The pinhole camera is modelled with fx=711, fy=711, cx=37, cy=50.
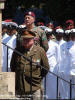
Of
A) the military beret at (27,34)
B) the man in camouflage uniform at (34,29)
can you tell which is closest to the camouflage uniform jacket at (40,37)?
the man in camouflage uniform at (34,29)

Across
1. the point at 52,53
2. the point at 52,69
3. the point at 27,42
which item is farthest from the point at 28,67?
the point at 52,53

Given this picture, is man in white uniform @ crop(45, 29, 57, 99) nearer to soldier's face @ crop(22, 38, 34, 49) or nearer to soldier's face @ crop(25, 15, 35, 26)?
soldier's face @ crop(25, 15, 35, 26)

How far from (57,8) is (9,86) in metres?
15.0

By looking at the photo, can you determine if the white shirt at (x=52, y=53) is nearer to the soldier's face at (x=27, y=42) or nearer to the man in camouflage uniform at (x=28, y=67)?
the man in camouflage uniform at (x=28, y=67)

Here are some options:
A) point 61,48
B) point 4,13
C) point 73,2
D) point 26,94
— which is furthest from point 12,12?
point 26,94

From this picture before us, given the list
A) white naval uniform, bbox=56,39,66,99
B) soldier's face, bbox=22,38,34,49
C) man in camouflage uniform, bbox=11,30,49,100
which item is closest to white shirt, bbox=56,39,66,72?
white naval uniform, bbox=56,39,66,99

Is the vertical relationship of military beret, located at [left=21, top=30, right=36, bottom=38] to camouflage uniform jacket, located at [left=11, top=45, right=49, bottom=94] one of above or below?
above

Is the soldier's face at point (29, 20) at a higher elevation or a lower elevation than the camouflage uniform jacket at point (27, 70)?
higher

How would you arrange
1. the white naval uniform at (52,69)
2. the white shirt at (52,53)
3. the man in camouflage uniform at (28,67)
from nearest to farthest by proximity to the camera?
1. the man in camouflage uniform at (28,67)
2. the white naval uniform at (52,69)
3. the white shirt at (52,53)

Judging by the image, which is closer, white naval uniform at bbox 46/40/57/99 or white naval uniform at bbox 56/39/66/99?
white naval uniform at bbox 46/40/57/99

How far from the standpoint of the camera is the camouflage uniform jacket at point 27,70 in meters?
12.4

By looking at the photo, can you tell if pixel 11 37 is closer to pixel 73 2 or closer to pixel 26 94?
pixel 26 94

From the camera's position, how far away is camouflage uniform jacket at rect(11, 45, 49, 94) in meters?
12.4

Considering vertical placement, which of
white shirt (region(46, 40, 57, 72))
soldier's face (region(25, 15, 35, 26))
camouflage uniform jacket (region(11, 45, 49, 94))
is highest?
soldier's face (region(25, 15, 35, 26))
